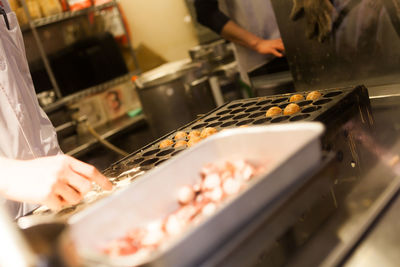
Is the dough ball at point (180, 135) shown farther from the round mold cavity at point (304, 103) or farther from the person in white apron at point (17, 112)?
the person in white apron at point (17, 112)

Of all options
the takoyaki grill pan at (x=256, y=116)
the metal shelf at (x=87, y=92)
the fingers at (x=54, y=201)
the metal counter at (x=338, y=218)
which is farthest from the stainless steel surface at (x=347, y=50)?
the metal shelf at (x=87, y=92)

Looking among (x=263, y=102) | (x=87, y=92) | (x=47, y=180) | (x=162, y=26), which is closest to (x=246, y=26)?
(x=263, y=102)

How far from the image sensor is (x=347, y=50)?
6.81ft

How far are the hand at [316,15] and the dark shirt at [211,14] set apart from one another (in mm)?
986

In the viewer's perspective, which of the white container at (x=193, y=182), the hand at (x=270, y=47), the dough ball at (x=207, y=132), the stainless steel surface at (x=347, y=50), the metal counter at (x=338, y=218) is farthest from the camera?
the hand at (x=270, y=47)

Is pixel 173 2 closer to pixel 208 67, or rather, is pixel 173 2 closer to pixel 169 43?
pixel 169 43

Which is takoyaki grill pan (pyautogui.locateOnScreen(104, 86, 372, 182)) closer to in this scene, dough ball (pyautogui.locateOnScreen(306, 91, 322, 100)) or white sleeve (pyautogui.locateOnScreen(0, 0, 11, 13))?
dough ball (pyautogui.locateOnScreen(306, 91, 322, 100))

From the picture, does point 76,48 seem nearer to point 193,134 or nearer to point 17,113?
point 17,113

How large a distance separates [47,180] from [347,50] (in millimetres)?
1593

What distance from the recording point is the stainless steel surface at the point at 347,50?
1.92 m

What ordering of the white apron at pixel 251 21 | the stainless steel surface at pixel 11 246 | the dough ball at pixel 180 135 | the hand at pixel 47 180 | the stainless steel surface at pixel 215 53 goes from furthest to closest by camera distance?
1. the stainless steel surface at pixel 215 53
2. the white apron at pixel 251 21
3. the dough ball at pixel 180 135
4. the hand at pixel 47 180
5. the stainless steel surface at pixel 11 246

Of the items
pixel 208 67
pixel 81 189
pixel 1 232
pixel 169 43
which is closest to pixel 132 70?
pixel 169 43

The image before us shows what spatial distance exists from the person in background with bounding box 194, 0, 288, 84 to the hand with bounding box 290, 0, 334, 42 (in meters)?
0.75

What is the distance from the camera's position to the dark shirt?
3.05m
